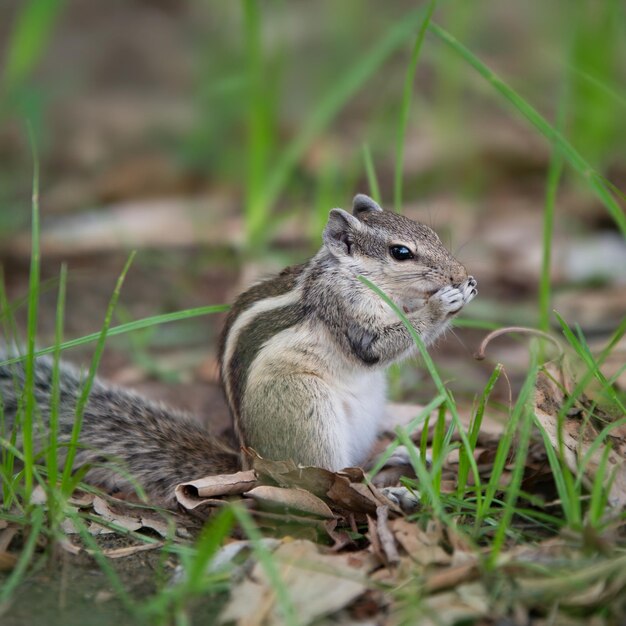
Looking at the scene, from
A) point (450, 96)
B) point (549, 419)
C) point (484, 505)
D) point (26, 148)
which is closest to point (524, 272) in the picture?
point (450, 96)

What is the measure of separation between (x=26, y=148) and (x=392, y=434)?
18.9 ft

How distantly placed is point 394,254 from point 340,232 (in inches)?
9.7

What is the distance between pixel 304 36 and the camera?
1102 cm

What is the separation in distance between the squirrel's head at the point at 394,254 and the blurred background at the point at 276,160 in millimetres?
273

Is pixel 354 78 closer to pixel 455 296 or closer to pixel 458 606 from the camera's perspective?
pixel 455 296

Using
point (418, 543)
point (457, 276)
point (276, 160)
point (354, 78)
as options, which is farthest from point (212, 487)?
point (276, 160)

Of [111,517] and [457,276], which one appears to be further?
[457,276]

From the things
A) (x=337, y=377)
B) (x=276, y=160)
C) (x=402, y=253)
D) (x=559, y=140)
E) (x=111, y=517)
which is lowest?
(x=111, y=517)

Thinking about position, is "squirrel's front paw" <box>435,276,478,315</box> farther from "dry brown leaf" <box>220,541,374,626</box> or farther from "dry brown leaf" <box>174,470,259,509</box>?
"dry brown leaf" <box>220,541,374,626</box>

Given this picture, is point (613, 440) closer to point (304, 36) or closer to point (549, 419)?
point (549, 419)

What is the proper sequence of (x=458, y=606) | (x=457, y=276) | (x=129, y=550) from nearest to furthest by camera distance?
(x=458, y=606)
(x=129, y=550)
(x=457, y=276)

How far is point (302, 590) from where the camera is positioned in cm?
276

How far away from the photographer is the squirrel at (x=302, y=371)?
367 centimetres

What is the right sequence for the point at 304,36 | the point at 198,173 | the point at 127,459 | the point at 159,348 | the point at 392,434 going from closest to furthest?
1. the point at 127,459
2. the point at 392,434
3. the point at 159,348
4. the point at 198,173
5. the point at 304,36
